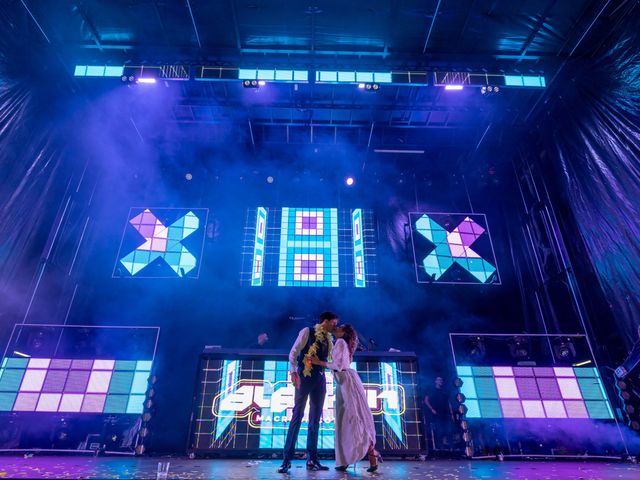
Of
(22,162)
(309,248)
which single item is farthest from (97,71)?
(309,248)

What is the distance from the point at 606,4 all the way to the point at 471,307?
5342 mm

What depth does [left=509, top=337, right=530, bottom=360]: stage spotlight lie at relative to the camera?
6320 millimetres

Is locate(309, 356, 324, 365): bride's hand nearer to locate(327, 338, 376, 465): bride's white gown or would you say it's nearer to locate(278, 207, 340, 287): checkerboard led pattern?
locate(327, 338, 376, 465): bride's white gown

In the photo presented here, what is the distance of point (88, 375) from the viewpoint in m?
5.45

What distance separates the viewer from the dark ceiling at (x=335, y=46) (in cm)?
574

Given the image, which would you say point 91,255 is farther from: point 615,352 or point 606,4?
point 606,4

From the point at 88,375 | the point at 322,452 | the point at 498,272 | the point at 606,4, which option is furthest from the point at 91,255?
the point at 606,4

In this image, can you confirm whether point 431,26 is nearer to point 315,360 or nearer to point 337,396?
point 315,360

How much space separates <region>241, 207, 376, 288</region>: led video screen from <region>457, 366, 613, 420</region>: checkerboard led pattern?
2.85m

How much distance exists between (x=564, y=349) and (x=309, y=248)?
16.0ft

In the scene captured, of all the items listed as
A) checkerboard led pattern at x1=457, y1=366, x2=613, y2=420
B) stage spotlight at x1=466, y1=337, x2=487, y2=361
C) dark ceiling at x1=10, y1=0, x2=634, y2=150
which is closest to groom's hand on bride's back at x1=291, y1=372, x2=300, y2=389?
checkerboard led pattern at x1=457, y1=366, x2=613, y2=420

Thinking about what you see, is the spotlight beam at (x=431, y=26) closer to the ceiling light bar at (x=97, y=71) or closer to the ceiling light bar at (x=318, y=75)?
the ceiling light bar at (x=318, y=75)

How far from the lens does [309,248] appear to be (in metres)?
7.95

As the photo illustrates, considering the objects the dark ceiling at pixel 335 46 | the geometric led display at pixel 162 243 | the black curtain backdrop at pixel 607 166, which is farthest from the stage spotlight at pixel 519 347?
the geometric led display at pixel 162 243
